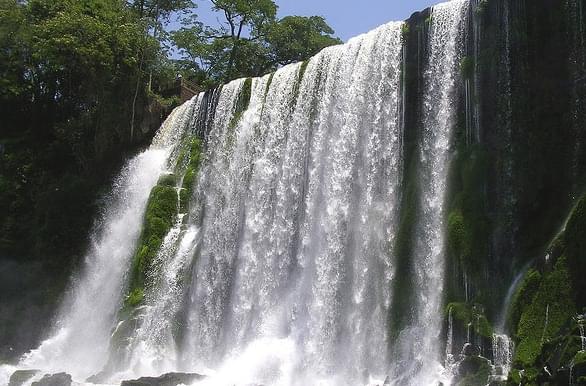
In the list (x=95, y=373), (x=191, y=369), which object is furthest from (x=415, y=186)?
(x=95, y=373)

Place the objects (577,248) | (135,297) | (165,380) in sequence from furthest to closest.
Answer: (135,297) < (165,380) < (577,248)

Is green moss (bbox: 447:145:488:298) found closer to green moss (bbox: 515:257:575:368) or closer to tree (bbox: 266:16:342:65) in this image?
green moss (bbox: 515:257:575:368)

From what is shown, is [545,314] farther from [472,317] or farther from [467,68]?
[467,68]

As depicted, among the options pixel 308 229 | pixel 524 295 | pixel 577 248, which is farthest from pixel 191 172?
pixel 577 248

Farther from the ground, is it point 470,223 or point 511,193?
point 511,193

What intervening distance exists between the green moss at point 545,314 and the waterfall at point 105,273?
13.7 metres

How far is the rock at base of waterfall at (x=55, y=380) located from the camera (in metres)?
18.9

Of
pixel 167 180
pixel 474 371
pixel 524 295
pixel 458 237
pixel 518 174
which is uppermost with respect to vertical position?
pixel 167 180

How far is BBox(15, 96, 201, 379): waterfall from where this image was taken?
24.9 m

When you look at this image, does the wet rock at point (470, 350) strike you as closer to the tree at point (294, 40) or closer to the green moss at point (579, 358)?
the green moss at point (579, 358)

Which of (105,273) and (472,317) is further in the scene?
(105,273)

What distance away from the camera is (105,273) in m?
26.9

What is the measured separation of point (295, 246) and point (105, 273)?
346 inches

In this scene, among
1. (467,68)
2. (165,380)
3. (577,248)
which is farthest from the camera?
(467,68)
